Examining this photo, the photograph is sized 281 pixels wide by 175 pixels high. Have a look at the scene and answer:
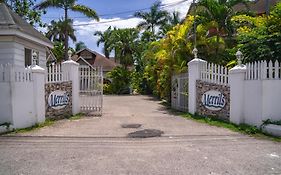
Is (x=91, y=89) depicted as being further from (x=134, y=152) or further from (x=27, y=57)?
(x=134, y=152)

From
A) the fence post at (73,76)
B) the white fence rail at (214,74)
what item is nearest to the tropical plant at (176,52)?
the white fence rail at (214,74)

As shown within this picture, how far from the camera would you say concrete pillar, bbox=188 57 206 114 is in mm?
14000

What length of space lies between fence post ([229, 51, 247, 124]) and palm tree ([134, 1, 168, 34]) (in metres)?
34.3

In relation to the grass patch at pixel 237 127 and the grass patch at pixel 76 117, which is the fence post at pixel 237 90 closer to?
the grass patch at pixel 237 127

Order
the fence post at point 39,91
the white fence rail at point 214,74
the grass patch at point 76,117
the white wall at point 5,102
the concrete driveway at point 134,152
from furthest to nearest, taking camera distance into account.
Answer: the grass patch at point 76,117
the white fence rail at point 214,74
the fence post at point 39,91
the white wall at point 5,102
the concrete driveway at point 134,152

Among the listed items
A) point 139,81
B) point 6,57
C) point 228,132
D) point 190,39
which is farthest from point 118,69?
point 228,132

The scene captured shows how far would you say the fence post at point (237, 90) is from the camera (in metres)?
11.0

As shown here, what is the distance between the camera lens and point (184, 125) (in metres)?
11.8

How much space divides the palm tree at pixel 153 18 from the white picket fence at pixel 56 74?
32099 mm

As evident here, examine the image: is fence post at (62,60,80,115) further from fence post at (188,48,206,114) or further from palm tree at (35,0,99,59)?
palm tree at (35,0,99,59)

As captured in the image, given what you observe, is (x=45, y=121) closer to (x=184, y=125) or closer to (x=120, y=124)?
(x=120, y=124)

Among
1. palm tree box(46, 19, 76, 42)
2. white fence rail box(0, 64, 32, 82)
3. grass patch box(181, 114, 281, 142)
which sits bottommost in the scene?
grass patch box(181, 114, 281, 142)

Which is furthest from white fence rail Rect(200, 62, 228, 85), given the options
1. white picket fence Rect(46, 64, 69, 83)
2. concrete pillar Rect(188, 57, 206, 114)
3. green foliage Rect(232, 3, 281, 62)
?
white picket fence Rect(46, 64, 69, 83)

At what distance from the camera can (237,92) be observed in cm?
1111
